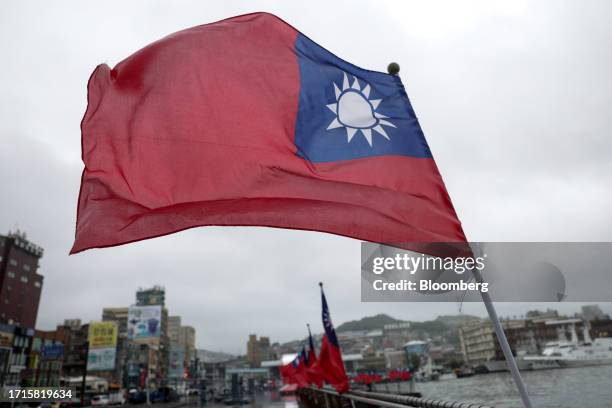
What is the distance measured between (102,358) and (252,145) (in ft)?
269

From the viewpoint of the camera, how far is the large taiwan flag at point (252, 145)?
3.92m

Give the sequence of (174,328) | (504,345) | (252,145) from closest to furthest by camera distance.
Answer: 1. (504,345)
2. (252,145)
3. (174,328)

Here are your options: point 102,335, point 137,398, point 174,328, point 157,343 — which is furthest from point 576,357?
point 174,328

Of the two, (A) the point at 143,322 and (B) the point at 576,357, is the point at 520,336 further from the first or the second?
(A) the point at 143,322

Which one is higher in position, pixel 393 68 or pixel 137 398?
pixel 393 68

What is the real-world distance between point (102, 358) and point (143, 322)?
553 inches

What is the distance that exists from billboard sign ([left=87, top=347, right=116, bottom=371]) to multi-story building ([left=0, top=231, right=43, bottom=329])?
17035 mm

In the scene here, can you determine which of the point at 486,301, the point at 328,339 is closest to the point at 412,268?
the point at 486,301

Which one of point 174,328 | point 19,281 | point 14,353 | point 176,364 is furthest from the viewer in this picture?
point 174,328

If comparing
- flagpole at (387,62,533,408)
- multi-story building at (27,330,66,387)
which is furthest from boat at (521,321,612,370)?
flagpole at (387,62,533,408)

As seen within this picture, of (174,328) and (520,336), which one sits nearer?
(520,336)

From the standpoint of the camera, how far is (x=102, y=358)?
76.0 metres

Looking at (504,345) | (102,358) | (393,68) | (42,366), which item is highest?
(102,358)

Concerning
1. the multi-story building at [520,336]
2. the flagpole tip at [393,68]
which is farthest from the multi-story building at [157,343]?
the flagpole tip at [393,68]
